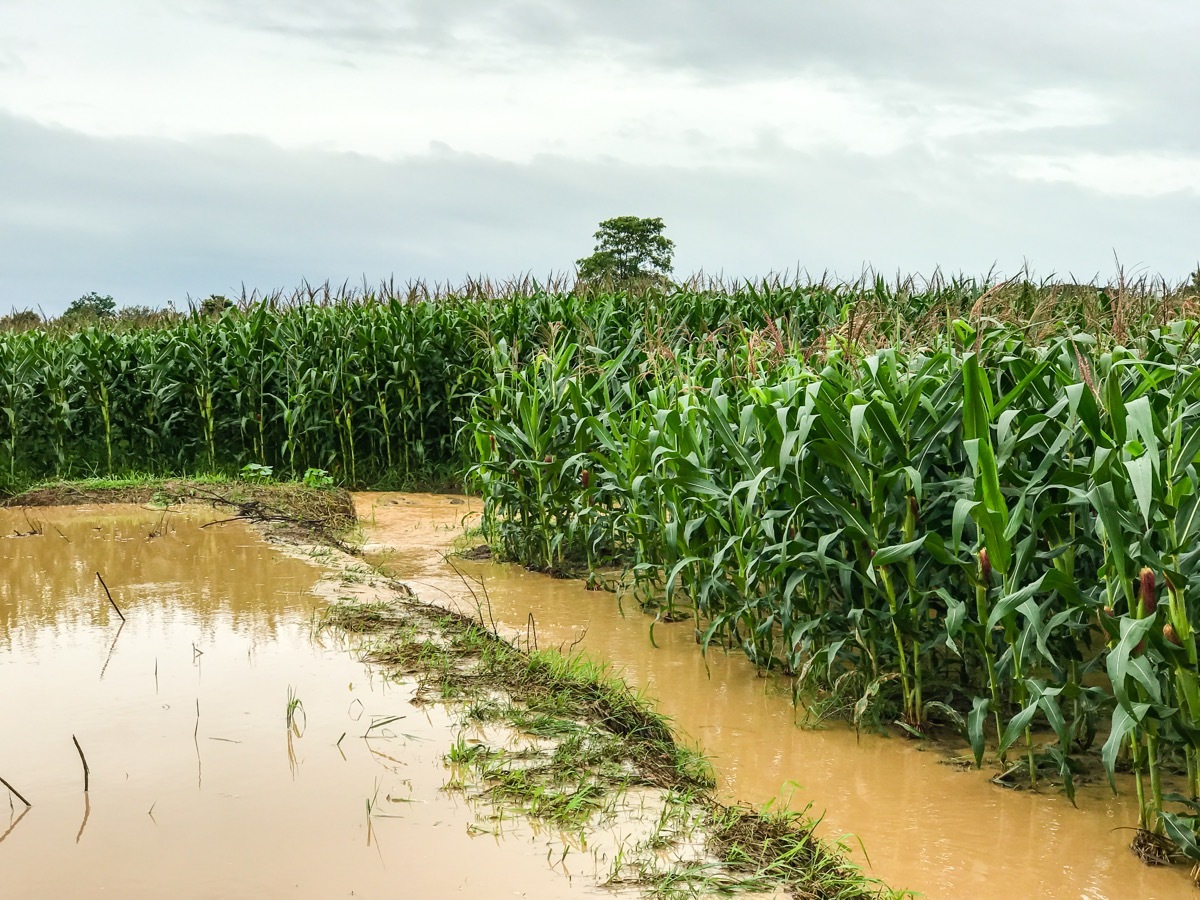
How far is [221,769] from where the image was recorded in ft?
12.8

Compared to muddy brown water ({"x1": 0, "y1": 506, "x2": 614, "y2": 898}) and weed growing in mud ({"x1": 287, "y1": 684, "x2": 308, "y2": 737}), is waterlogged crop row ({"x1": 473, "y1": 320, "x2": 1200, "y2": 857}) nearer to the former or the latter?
muddy brown water ({"x1": 0, "y1": 506, "x2": 614, "y2": 898})

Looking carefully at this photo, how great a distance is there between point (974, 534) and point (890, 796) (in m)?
1.20

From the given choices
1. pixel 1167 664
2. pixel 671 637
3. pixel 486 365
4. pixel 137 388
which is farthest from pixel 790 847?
pixel 137 388

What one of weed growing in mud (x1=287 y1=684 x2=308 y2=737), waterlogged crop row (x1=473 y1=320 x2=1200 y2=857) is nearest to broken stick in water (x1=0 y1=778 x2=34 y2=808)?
weed growing in mud (x1=287 y1=684 x2=308 y2=737)

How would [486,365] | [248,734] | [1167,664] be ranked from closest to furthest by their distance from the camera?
1. [1167,664]
2. [248,734]
3. [486,365]

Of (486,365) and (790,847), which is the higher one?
(486,365)

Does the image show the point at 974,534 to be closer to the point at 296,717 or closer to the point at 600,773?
the point at 600,773

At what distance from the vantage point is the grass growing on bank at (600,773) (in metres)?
3.14

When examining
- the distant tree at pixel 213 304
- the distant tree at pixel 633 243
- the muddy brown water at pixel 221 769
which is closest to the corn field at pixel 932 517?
the muddy brown water at pixel 221 769

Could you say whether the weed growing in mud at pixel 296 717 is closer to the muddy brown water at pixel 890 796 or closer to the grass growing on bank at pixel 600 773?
the grass growing on bank at pixel 600 773

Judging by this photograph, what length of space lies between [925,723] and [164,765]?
10.5ft

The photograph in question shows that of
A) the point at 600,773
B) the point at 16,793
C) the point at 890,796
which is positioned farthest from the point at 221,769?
the point at 890,796

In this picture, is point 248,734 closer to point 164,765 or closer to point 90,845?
point 164,765

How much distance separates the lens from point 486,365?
42.3 ft
